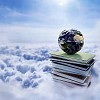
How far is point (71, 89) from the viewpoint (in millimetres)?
3461

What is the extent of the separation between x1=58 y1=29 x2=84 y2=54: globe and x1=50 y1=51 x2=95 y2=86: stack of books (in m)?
0.13

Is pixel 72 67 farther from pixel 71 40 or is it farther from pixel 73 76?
pixel 71 40

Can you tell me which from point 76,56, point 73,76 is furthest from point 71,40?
point 73,76

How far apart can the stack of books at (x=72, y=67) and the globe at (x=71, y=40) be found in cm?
13

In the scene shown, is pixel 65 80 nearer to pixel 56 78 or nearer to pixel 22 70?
pixel 56 78

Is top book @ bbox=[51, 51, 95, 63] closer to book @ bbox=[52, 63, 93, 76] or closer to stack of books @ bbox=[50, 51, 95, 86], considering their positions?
stack of books @ bbox=[50, 51, 95, 86]

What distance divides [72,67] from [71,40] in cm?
43

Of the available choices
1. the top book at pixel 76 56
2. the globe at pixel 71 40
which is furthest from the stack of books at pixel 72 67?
the globe at pixel 71 40

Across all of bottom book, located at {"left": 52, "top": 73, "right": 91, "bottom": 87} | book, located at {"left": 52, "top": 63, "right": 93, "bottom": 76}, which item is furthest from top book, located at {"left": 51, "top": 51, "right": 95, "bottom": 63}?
bottom book, located at {"left": 52, "top": 73, "right": 91, "bottom": 87}

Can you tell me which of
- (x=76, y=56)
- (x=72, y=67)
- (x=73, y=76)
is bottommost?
(x=73, y=76)

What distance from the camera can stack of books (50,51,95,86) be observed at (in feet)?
11.0

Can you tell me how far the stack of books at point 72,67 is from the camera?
334 centimetres

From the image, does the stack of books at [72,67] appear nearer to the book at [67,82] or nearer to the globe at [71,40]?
the book at [67,82]

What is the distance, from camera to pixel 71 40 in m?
3.38
